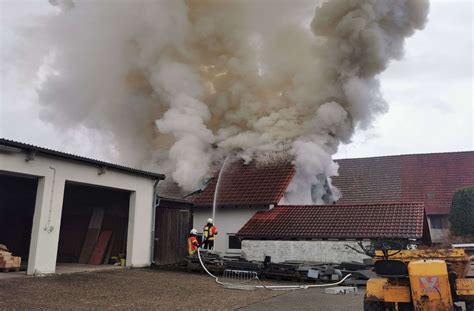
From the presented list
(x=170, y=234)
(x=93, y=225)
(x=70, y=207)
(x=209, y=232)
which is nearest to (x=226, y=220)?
(x=170, y=234)

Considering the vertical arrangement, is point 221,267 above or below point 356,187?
below

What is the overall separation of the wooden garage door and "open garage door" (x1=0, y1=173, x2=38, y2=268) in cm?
545

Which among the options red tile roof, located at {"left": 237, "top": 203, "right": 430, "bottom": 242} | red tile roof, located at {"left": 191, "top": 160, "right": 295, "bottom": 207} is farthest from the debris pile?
red tile roof, located at {"left": 191, "top": 160, "right": 295, "bottom": 207}

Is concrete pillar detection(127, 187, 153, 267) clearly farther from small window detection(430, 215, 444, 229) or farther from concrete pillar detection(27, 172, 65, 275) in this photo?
small window detection(430, 215, 444, 229)

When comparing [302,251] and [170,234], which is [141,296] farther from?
[302,251]

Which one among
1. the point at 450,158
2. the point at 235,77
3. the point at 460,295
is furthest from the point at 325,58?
the point at 460,295

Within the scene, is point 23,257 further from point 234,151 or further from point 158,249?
point 234,151

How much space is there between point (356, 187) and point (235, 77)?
12.6m

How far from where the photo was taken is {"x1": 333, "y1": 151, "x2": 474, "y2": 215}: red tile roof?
28325 millimetres

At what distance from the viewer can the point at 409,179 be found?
30.2m

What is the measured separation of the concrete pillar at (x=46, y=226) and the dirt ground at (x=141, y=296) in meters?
0.55

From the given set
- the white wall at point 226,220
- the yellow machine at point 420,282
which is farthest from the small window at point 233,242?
the yellow machine at point 420,282

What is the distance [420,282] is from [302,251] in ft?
36.1

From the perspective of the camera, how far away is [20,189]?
58.2 feet
